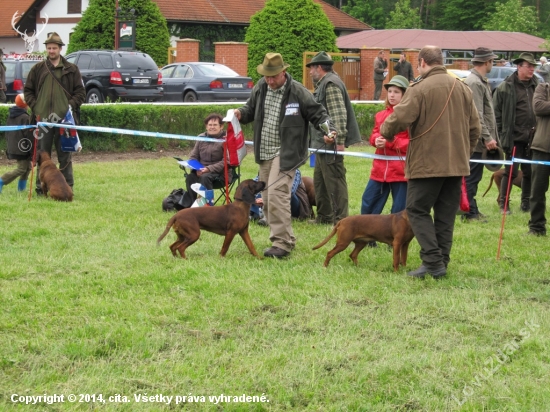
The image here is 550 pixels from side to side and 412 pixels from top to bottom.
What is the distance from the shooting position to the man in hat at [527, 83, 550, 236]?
29.9ft

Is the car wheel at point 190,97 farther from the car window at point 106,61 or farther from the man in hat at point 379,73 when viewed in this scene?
the man in hat at point 379,73

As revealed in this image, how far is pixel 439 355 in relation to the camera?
206 inches

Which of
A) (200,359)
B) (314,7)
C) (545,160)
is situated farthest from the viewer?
(314,7)

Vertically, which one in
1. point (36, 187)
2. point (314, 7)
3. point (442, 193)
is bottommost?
point (36, 187)

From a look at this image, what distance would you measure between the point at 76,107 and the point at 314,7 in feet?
75.9

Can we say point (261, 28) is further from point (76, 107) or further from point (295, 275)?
point (295, 275)

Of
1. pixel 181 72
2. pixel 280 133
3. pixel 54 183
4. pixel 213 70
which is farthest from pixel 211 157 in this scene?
pixel 181 72

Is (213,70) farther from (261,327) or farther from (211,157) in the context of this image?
(261,327)

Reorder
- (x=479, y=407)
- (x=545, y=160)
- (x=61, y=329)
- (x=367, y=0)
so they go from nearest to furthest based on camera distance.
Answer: (x=479, y=407)
(x=61, y=329)
(x=545, y=160)
(x=367, y=0)

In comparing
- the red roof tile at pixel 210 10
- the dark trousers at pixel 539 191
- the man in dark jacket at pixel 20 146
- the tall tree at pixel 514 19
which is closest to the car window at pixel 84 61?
the man in dark jacket at pixel 20 146

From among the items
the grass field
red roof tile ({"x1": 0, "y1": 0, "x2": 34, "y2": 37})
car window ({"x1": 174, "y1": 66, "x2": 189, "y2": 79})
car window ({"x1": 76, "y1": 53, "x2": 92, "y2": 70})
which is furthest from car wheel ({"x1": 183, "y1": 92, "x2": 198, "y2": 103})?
red roof tile ({"x1": 0, "y1": 0, "x2": 34, "y2": 37})

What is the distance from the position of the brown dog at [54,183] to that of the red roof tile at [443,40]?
1385 inches

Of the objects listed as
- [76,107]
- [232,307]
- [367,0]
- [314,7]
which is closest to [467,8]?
[367,0]

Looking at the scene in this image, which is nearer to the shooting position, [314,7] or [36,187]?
[36,187]
